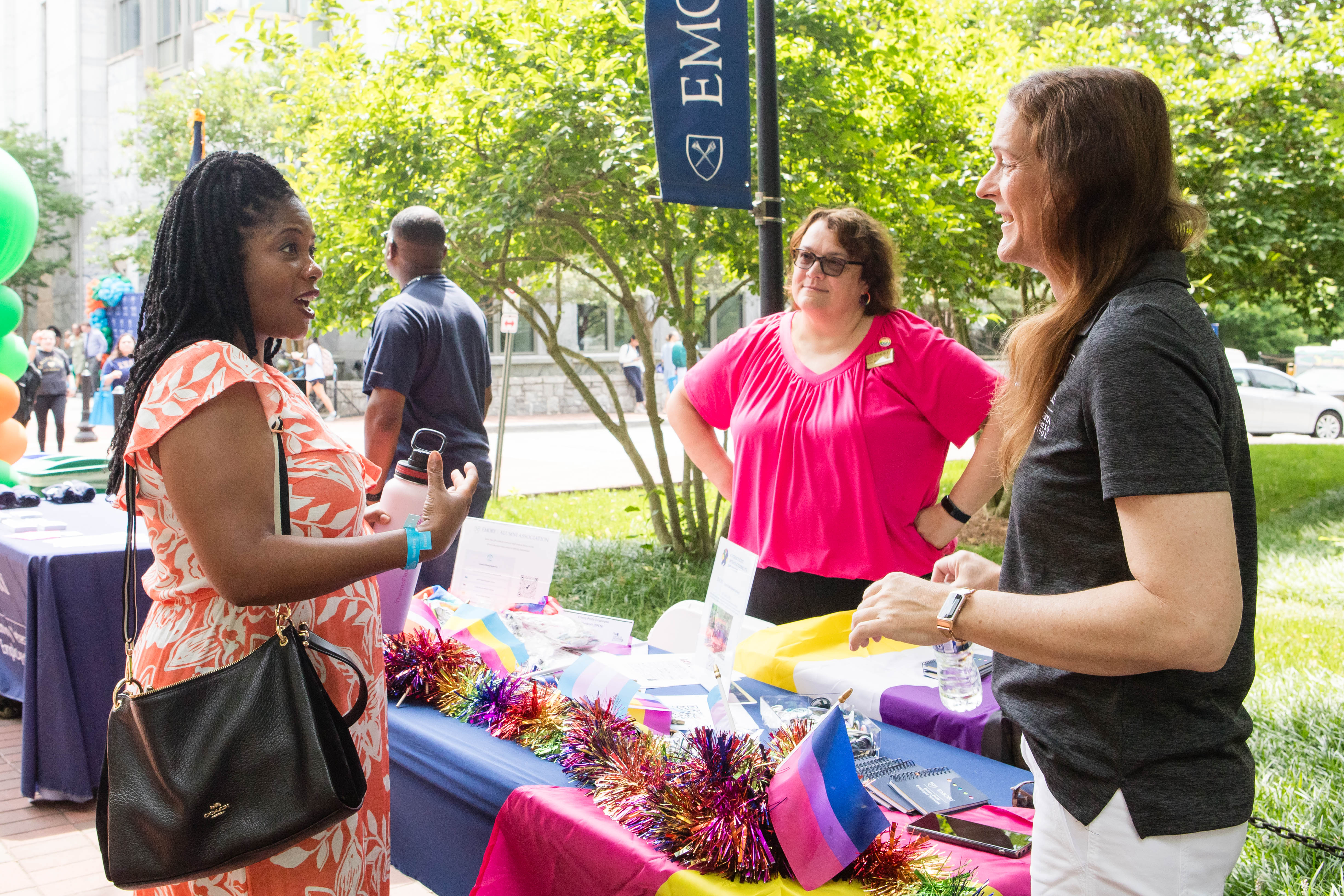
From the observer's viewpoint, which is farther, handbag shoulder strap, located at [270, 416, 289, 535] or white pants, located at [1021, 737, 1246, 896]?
handbag shoulder strap, located at [270, 416, 289, 535]

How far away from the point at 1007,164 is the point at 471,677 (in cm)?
149

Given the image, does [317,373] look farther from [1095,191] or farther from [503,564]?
[1095,191]

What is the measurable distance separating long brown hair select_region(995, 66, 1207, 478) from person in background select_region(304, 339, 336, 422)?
14734 mm

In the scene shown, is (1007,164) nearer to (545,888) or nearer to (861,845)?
(861,845)

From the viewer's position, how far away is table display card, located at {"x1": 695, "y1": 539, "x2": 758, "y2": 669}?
76.5 inches

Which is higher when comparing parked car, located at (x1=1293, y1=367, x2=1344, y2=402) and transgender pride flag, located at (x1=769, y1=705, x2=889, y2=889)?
parked car, located at (x1=1293, y1=367, x2=1344, y2=402)

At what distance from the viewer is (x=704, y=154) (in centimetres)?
353

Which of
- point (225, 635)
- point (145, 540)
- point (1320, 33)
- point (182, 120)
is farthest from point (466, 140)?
point (182, 120)

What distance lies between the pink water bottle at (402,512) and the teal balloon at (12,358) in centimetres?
477

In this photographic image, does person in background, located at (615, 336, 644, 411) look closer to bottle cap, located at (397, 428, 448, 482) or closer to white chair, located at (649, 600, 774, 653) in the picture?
bottle cap, located at (397, 428, 448, 482)

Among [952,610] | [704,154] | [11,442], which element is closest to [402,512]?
[704,154]

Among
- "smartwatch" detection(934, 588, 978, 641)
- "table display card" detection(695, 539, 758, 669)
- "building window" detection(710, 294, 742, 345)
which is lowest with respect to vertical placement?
"table display card" detection(695, 539, 758, 669)

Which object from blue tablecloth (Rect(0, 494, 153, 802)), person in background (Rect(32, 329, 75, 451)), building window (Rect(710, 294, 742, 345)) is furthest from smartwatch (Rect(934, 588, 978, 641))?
building window (Rect(710, 294, 742, 345))

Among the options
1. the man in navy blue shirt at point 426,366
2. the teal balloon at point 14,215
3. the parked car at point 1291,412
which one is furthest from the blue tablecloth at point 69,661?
the parked car at point 1291,412
